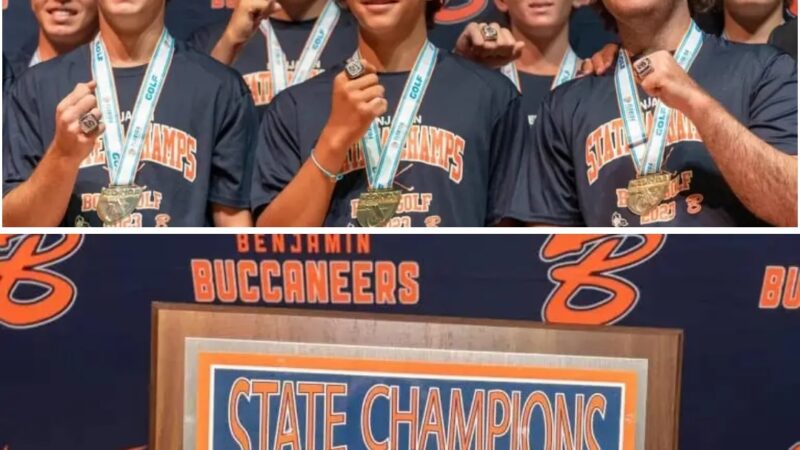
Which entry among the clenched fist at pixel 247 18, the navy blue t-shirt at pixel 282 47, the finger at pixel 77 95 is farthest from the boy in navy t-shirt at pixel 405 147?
the finger at pixel 77 95

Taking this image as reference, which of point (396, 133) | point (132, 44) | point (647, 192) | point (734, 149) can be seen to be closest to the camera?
point (734, 149)

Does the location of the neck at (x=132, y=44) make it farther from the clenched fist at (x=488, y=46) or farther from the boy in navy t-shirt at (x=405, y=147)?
the clenched fist at (x=488, y=46)

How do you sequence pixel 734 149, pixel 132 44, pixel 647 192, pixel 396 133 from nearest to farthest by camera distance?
1. pixel 734 149
2. pixel 647 192
3. pixel 396 133
4. pixel 132 44

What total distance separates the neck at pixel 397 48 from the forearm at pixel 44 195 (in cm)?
69

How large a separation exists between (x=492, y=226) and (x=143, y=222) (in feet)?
2.51

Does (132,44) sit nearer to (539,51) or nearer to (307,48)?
(307,48)

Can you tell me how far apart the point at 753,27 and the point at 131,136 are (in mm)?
1366

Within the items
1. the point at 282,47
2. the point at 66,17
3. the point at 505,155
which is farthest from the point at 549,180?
the point at 66,17

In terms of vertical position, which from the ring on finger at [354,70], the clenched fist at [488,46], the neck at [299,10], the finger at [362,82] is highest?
the neck at [299,10]

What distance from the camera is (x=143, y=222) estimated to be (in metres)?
2.23

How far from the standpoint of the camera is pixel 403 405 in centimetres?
211

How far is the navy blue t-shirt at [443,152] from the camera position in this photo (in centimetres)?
218

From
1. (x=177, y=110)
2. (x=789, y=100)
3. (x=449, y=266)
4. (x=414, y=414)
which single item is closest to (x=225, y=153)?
(x=177, y=110)

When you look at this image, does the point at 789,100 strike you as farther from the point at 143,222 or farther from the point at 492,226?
the point at 143,222
